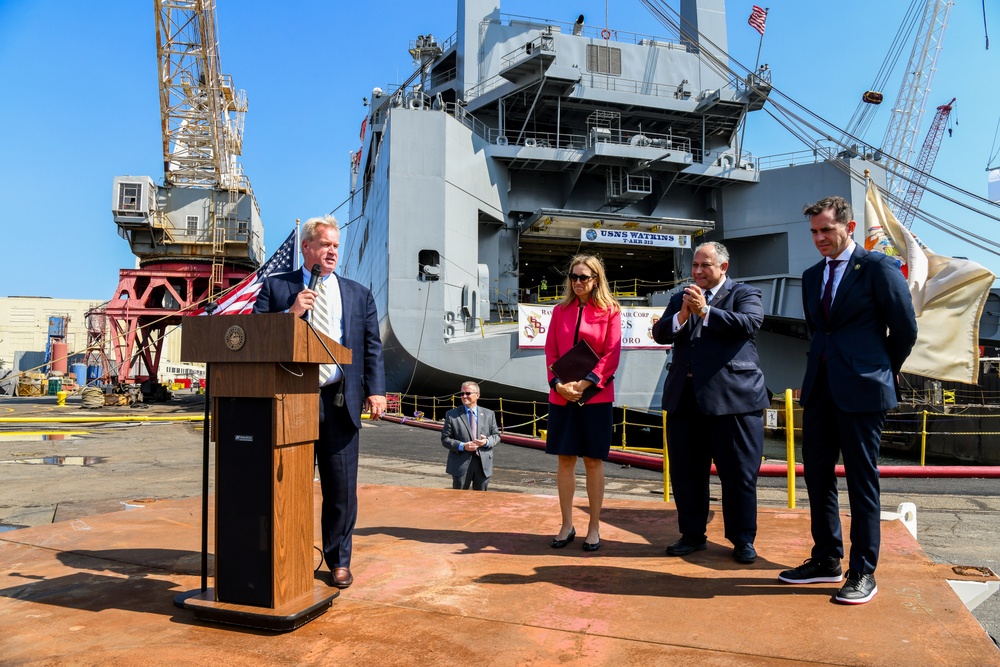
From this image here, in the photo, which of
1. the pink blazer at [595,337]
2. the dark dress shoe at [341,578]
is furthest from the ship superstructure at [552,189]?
the dark dress shoe at [341,578]

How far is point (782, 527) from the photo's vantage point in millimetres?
3781

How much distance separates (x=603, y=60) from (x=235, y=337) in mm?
22718

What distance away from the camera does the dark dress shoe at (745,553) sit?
9.92 ft

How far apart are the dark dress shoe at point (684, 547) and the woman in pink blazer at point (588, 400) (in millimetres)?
381

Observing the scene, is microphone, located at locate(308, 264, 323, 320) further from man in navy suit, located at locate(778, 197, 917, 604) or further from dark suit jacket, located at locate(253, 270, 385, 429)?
man in navy suit, located at locate(778, 197, 917, 604)

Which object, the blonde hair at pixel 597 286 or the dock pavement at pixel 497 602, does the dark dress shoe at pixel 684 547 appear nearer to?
the dock pavement at pixel 497 602

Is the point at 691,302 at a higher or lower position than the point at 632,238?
lower

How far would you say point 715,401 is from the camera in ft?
10.6

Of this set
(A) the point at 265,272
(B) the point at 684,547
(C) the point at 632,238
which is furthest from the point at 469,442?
(C) the point at 632,238

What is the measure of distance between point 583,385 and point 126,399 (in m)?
25.9

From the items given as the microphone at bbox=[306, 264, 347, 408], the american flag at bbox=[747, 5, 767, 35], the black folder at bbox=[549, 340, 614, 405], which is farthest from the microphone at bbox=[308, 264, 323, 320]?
the american flag at bbox=[747, 5, 767, 35]

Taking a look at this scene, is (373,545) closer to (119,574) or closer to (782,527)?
(119,574)

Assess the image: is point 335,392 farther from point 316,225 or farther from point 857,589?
point 857,589

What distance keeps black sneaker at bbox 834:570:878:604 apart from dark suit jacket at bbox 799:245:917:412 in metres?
0.67
